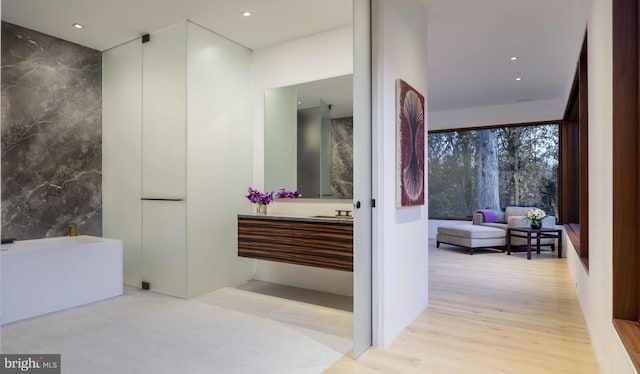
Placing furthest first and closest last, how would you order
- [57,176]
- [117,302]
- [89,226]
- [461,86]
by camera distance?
[461,86] < [89,226] < [57,176] < [117,302]

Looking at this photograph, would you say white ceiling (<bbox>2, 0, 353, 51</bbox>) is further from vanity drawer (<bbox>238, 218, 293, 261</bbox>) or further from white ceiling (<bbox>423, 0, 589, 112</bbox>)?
vanity drawer (<bbox>238, 218, 293, 261</bbox>)

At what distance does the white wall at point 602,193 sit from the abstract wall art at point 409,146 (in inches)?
45.8

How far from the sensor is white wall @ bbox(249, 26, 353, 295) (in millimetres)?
3795

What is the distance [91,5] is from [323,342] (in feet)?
11.1

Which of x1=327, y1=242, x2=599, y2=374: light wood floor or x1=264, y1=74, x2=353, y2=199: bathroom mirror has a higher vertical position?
x1=264, y1=74, x2=353, y2=199: bathroom mirror

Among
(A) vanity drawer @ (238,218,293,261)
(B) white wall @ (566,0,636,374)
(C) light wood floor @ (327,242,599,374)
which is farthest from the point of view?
(A) vanity drawer @ (238,218,293,261)

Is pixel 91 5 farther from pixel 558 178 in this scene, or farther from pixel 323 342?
pixel 558 178

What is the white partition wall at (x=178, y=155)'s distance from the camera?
378cm

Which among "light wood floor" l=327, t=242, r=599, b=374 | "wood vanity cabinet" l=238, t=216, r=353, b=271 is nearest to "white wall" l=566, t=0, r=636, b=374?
"light wood floor" l=327, t=242, r=599, b=374

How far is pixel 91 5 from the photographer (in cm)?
335

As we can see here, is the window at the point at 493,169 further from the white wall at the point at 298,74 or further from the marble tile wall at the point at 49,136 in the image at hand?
the marble tile wall at the point at 49,136

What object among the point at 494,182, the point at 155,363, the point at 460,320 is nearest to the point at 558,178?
the point at 494,182

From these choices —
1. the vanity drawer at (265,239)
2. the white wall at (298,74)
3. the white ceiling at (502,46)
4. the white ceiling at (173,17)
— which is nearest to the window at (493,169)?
the white ceiling at (502,46)

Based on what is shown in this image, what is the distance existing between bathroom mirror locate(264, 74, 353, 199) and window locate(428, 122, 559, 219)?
461 centimetres
